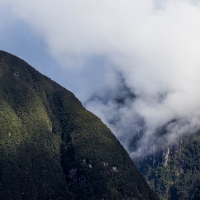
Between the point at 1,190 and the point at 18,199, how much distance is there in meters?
7.92

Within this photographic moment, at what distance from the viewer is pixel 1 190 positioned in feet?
646

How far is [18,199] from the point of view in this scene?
19875 centimetres
